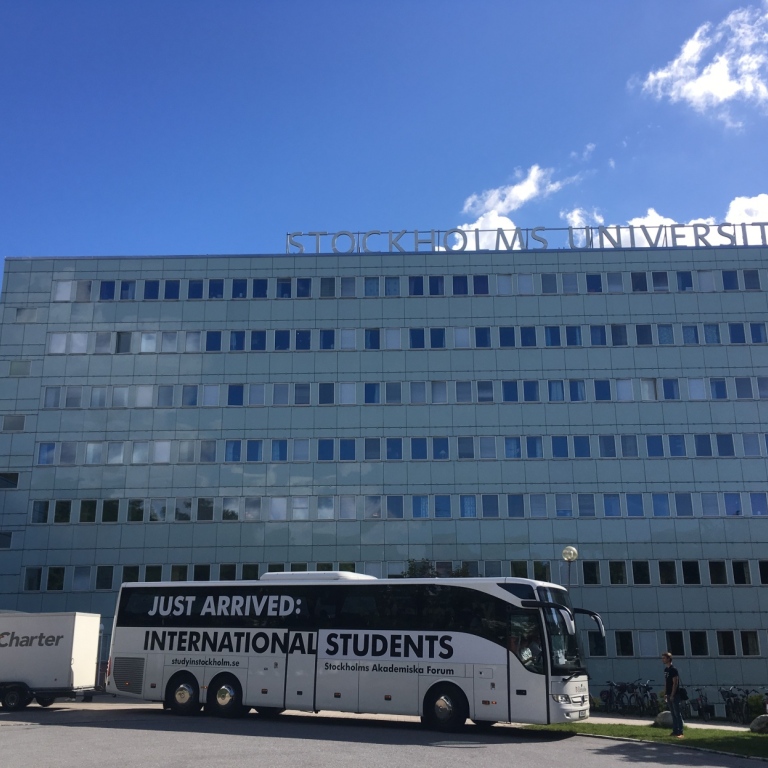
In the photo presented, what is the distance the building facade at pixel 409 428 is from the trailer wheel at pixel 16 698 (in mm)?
16943

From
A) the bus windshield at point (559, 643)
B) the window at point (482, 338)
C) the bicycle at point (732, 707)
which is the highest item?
the window at point (482, 338)

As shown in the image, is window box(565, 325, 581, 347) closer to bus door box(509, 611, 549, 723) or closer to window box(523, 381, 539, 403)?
window box(523, 381, 539, 403)

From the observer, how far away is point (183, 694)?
85.0ft

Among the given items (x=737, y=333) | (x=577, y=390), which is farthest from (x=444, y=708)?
(x=737, y=333)

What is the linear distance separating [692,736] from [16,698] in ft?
69.7

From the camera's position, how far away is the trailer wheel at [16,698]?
28.9 m

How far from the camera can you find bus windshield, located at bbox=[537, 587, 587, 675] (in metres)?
22.1

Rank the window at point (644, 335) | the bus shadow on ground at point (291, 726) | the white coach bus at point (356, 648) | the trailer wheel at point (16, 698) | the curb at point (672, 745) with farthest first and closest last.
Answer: the window at point (644, 335)
the trailer wheel at point (16, 698)
the white coach bus at point (356, 648)
the bus shadow on ground at point (291, 726)
the curb at point (672, 745)

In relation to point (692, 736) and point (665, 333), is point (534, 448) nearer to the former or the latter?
point (665, 333)

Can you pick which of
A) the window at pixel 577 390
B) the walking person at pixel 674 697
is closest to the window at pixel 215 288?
the window at pixel 577 390

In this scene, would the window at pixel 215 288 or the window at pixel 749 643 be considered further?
the window at pixel 215 288

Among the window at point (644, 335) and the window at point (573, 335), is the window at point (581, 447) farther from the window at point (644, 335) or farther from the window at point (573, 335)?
the window at point (644, 335)

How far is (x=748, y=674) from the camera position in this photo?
4444cm

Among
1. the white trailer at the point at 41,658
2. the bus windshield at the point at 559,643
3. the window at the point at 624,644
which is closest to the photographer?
the bus windshield at the point at 559,643
